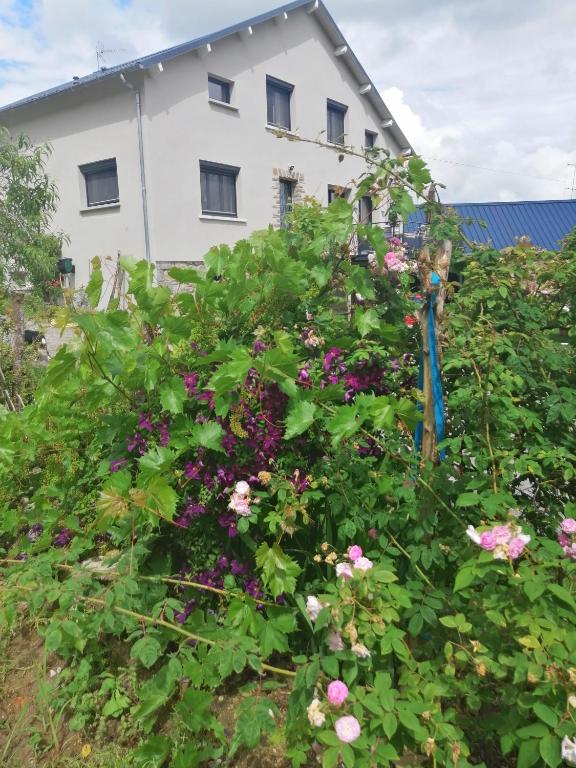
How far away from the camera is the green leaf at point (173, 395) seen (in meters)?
1.79

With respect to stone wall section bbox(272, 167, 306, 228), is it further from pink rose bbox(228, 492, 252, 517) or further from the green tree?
pink rose bbox(228, 492, 252, 517)

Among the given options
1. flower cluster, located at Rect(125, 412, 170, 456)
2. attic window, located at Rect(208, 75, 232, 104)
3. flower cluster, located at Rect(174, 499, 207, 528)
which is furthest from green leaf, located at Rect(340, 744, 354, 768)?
attic window, located at Rect(208, 75, 232, 104)

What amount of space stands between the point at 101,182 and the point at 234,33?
173 inches

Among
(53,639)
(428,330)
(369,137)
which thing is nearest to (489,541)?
(428,330)

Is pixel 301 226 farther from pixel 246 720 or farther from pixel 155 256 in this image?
pixel 155 256

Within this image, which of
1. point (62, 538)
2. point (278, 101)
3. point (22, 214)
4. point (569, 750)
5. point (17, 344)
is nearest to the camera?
point (569, 750)

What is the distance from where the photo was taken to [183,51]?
10.0 m

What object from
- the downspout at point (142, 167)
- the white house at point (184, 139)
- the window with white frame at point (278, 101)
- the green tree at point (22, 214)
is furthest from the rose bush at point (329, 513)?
the window with white frame at point (278, 101)

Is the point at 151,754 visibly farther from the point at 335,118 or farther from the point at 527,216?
the point at 527,216

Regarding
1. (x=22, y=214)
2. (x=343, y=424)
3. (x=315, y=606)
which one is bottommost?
(x=315, y=606)

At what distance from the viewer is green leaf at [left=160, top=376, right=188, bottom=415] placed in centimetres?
179

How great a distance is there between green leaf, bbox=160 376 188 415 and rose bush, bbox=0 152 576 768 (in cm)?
1

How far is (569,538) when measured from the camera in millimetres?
1558

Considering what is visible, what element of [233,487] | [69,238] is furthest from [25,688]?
[69,238]
